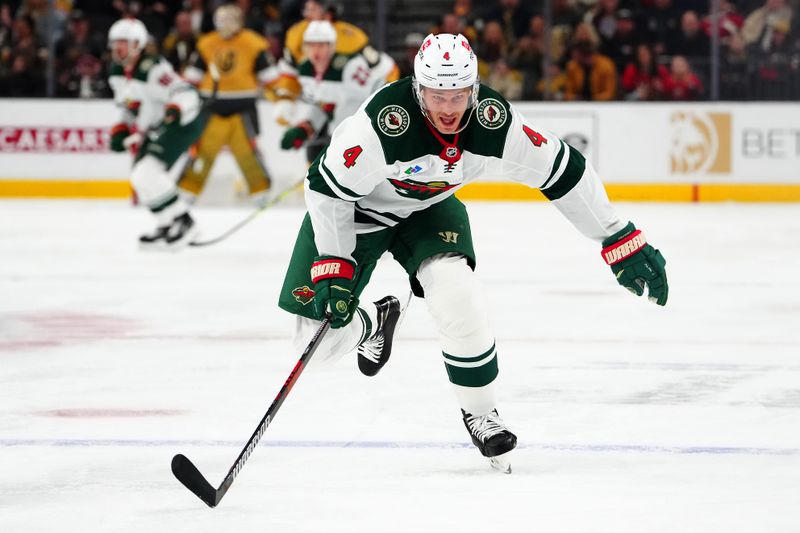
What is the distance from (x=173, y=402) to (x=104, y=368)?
0.68m

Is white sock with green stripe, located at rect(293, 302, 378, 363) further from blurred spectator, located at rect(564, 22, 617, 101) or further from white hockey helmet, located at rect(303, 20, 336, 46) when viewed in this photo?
blurred spectator, located at rect(564, 22, 617, 101)

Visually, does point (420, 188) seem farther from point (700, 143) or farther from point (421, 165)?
point (700, 143)

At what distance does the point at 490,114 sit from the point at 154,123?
5790 millimetres

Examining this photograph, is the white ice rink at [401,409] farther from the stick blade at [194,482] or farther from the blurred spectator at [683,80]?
the blurred spectator at [683,80]

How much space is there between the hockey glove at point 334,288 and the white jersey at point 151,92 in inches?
212

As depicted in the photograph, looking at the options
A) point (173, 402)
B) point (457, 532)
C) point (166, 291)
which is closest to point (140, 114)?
point (166, 291)

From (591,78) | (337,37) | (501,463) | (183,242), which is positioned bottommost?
(183,242)

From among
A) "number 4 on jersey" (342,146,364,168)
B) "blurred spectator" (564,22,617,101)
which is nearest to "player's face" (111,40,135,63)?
"blurred spectator" (564,22,617,101)

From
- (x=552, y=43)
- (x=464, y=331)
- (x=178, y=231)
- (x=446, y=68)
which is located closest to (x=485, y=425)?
(x=464, y=331)

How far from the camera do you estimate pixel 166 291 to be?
6.63 metres

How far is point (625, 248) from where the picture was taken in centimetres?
339

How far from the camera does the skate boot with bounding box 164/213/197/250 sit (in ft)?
27.6

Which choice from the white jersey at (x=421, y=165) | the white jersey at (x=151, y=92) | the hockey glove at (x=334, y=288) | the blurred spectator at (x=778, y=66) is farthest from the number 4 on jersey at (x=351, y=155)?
the blurred spectator at (x=778, y=66)

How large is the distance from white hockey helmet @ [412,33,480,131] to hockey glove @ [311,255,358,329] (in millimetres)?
460
